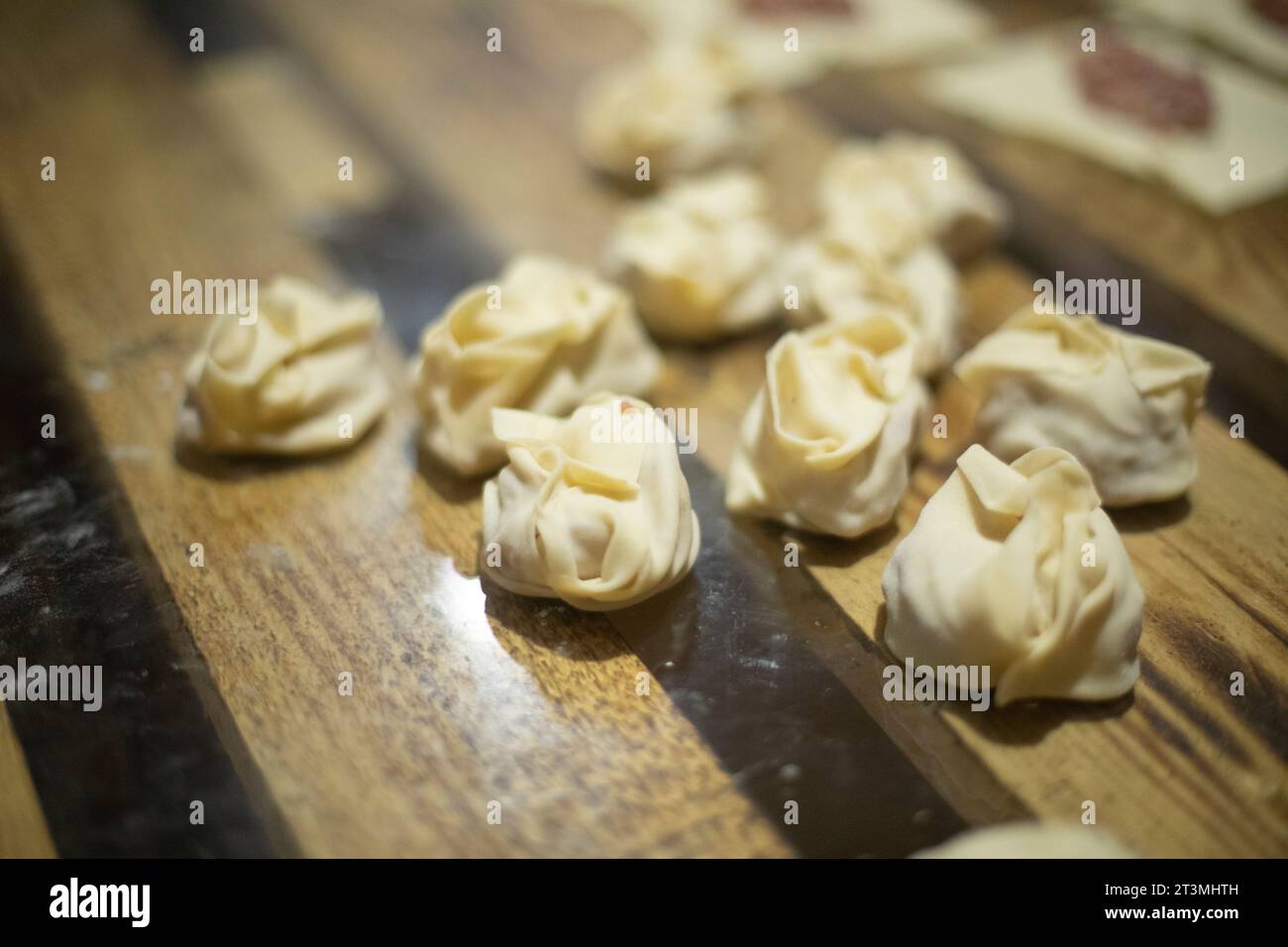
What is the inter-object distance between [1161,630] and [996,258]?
1.23 m

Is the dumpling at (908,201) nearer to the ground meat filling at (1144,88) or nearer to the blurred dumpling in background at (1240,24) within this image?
the ground meat filling at (1144,88)

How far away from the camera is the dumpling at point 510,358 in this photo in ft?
6.72

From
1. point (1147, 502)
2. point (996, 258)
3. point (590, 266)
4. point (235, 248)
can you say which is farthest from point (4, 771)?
point (996, 258)

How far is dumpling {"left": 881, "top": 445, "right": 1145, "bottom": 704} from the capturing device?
5.26 feet

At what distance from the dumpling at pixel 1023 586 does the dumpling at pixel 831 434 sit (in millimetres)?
168

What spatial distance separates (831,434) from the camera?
1912 mm

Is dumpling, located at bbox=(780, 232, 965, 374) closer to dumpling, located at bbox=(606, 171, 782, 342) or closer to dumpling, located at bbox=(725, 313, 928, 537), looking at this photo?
dumpling, located at bbox=(606, 171, 782, 342)

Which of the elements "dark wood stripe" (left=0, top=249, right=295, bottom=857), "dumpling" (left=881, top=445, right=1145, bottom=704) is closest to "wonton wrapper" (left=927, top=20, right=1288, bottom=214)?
"dumpling" (left=881, top=445, right=1145, bottom=704)

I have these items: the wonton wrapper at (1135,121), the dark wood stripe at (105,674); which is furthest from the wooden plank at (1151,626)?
the dark wood stripe at (105,674)

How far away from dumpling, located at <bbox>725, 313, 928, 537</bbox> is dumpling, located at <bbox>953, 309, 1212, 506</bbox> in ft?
0.50

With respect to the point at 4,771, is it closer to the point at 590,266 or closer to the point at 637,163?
→ the point at 590,266

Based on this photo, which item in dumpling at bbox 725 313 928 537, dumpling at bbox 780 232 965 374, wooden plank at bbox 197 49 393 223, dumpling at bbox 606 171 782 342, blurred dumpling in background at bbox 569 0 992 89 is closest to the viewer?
dumpling at bbox 725 313 928 537

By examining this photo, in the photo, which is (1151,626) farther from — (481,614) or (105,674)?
(105,674)

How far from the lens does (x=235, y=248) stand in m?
2.76
